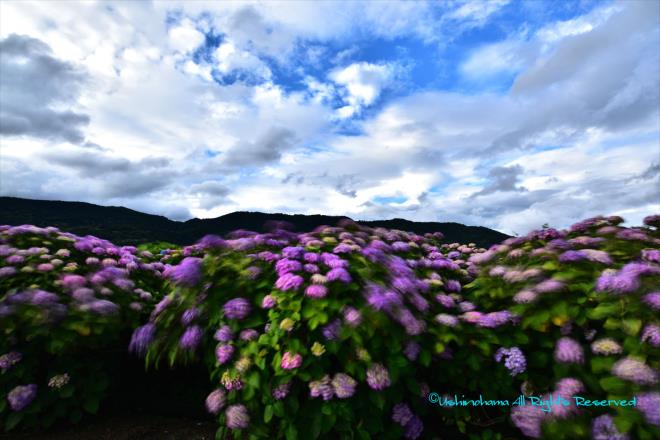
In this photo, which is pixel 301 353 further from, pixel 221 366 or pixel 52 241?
pixel 52 241

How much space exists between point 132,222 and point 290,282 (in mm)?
46468

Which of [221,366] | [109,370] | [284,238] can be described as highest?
[284,238]

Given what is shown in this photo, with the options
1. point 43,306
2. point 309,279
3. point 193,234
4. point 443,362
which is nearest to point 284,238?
point 309,279

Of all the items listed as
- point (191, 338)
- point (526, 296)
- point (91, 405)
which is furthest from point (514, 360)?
point (91, 405)

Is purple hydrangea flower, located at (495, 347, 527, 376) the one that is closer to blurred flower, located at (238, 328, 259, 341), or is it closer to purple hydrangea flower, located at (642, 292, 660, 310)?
purple hydrangea flower, located at (642, 292, 660, 310)

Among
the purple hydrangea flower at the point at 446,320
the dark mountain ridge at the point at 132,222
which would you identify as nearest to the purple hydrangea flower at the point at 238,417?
the purple hydrangea flower at the point at 446,320

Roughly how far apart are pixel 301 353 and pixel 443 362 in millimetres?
1372

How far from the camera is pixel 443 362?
3844mm

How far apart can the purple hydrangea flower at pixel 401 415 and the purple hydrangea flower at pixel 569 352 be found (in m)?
1.32

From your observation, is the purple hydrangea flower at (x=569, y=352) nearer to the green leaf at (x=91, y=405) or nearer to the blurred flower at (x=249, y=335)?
the blurred flower at (x=249, y=335)

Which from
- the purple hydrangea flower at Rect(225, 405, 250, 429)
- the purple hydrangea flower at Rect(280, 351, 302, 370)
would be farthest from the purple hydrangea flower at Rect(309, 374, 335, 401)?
the purple hydrangea flower at Rect(225, 405, 250, 429)

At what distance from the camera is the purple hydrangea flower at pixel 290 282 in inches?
147

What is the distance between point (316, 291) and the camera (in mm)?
3598

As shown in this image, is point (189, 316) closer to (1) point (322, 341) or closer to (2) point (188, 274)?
(2) point (188, 274)
